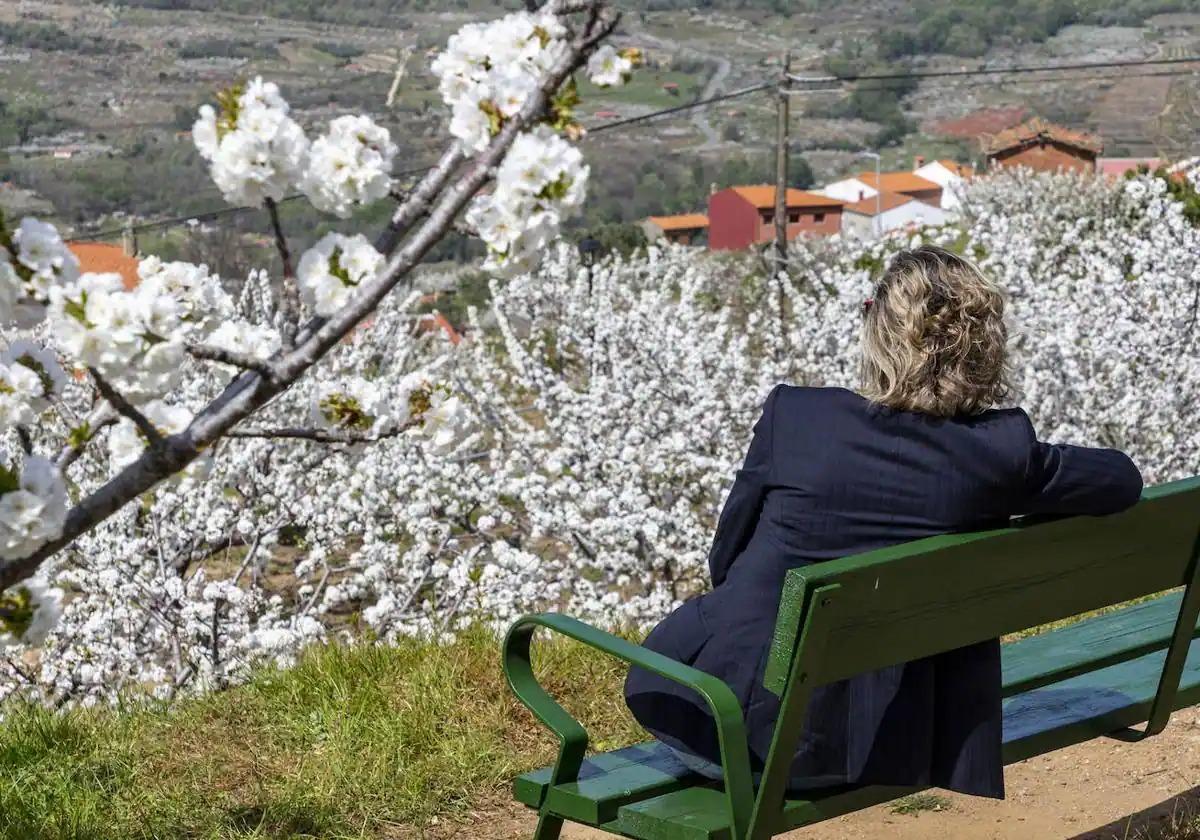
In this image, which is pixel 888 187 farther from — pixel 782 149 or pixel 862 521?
pixel 862 521

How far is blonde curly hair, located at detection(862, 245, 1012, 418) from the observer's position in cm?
249

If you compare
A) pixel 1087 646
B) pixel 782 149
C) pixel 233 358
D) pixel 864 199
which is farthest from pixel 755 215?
pixel 233 358

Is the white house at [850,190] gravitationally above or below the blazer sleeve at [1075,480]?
below

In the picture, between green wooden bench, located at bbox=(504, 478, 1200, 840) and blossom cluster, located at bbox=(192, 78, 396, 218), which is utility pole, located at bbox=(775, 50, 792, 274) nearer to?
green wooden bench, located at bbox=(504, 478, 1200, 840)

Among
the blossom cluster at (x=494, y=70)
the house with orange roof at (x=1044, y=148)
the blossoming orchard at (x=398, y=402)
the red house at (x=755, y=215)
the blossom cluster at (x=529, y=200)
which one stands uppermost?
the blossom cluster at (x=494, y=70)

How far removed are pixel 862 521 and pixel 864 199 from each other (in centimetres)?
6474

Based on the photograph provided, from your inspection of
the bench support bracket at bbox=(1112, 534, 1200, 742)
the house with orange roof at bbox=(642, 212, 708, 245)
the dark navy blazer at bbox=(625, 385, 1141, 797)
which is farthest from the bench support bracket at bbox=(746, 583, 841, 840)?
the house with orange roof at bbox=(642, 212, 708, 245)

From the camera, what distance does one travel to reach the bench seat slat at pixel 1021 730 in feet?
8.07

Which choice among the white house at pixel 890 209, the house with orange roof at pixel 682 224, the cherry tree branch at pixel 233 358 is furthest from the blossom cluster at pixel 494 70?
the white house at pixel 890 209

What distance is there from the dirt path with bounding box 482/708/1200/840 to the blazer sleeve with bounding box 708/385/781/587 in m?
1.11

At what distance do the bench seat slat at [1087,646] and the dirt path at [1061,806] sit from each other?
16.7 inches

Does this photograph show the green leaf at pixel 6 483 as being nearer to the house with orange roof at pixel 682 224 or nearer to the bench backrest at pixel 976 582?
the bench backrest at pixel 976 582

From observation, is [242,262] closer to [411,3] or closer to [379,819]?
[379,819]

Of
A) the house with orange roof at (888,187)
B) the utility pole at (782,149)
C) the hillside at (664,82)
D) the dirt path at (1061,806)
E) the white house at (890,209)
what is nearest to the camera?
the dirt path at (1061,806)
